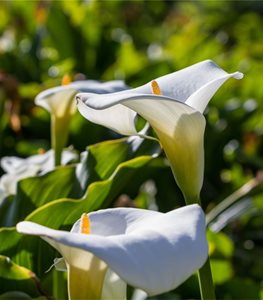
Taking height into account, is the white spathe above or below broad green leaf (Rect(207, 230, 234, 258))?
above

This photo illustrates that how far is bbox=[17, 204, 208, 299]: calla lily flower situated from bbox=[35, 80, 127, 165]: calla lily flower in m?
0.37

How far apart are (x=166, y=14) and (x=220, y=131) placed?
2.72 metres

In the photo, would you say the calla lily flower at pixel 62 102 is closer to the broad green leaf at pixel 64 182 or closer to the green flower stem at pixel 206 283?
the broad green leaf at pixel 64 182

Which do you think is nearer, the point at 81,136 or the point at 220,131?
the point at 81,136

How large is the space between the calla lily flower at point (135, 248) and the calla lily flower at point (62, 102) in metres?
0.37

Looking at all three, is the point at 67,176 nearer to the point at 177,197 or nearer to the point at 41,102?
the point at 41,102

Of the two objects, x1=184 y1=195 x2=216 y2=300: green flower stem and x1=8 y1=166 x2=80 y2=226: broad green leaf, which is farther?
x1=8 y1=166 x2=80 y2=226: broad green leaf

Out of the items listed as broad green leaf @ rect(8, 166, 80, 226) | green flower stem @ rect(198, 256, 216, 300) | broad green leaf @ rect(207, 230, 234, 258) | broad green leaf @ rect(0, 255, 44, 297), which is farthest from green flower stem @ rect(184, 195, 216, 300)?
broad green leaf @ rect(207, 230, 234, 258)

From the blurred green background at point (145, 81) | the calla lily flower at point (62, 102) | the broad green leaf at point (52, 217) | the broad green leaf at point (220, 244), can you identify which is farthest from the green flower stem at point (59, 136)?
the broad green leaf at point (220, 244)

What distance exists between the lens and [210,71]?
78 centimetres

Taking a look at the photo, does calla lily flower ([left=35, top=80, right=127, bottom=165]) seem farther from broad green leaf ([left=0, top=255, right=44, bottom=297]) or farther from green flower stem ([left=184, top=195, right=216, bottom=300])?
green flower stem ([left=184, top=195, right=216, bottom=300])

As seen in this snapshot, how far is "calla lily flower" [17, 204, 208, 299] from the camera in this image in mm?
496

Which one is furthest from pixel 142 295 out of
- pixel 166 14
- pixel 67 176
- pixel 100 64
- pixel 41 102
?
pixel 166 14

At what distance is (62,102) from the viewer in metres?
1.05
